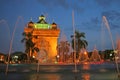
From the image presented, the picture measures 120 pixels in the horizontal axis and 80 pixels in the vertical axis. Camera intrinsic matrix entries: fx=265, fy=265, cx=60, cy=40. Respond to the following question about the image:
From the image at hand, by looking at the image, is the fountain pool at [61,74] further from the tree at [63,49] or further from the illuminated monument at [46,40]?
the tree at [63,49]

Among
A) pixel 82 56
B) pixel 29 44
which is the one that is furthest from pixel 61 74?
pixel 82 56

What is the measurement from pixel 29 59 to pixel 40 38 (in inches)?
380

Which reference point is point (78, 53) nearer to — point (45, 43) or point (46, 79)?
point (45, 43)

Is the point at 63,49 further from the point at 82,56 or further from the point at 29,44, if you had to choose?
the point at 29,44

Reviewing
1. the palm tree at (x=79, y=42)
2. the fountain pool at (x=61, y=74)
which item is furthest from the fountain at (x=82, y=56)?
the fountain pool at (x=61, y=74)

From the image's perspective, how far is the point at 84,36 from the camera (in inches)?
3103

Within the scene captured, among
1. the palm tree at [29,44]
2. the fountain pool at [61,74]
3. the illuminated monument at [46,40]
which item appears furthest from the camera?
the illuminated monument at [46,40]

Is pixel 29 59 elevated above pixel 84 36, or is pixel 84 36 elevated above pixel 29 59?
pixel 84 36

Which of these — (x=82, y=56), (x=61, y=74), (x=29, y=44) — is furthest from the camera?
(x=82, y=56)

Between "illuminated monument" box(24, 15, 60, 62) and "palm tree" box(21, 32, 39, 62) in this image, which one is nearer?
"palm tree" box(21, 32, 39, 62)

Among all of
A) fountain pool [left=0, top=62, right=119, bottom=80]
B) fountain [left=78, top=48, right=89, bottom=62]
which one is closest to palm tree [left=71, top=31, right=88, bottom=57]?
fountain [left=78, top=48, right=89, bottom=62]

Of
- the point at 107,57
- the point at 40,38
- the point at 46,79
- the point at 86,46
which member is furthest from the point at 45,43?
the point at 46,79

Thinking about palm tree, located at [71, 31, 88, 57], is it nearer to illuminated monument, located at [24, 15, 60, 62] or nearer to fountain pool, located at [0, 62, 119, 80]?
illuminated monument, located at [24, 15, 60, 62]

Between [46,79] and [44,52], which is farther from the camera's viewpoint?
[44,52]
